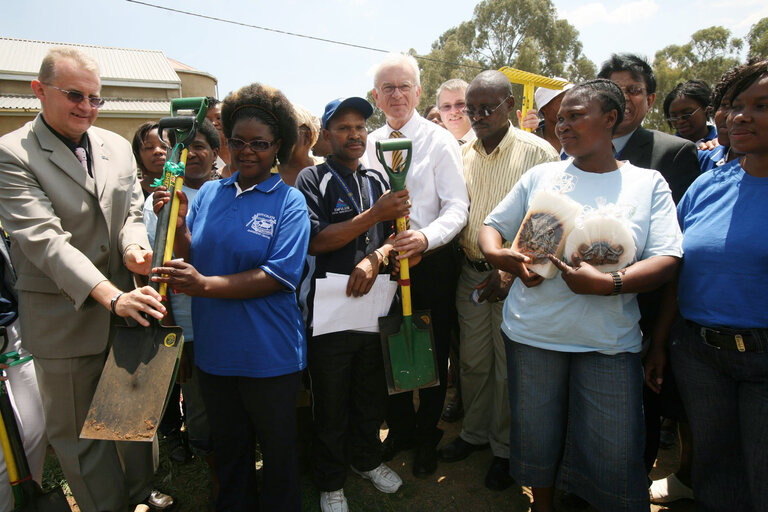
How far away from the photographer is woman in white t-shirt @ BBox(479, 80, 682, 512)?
2039 millimetres

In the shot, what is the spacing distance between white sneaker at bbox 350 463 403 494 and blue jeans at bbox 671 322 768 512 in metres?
1.72

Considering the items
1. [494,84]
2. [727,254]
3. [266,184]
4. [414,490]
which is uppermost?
[494,84]

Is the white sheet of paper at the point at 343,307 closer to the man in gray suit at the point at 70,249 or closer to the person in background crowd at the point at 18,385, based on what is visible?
the man in gray suit at the point at 70,249

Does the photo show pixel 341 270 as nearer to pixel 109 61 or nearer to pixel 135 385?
pixel 135 385

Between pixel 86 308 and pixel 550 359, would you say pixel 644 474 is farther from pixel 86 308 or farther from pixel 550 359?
pixel 86 308

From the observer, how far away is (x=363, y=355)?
2.78 metres

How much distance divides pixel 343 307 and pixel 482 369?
1225 millimetres

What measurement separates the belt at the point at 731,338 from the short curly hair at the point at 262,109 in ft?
7.83

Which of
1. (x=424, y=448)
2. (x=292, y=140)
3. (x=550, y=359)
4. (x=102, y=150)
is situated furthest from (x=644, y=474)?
(x=102, y=150)

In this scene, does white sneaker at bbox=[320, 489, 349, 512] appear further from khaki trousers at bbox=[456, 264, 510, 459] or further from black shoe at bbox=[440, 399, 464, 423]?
black shoe at bbox=[440, 399, 464, 423]

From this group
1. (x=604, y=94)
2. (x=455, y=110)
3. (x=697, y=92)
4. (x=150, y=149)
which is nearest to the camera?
(x=604, y=94)

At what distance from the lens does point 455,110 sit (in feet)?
17.7

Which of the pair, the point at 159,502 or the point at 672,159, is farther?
the point at 159,502

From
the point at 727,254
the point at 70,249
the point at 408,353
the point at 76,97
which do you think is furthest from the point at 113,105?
the point at 727,254
